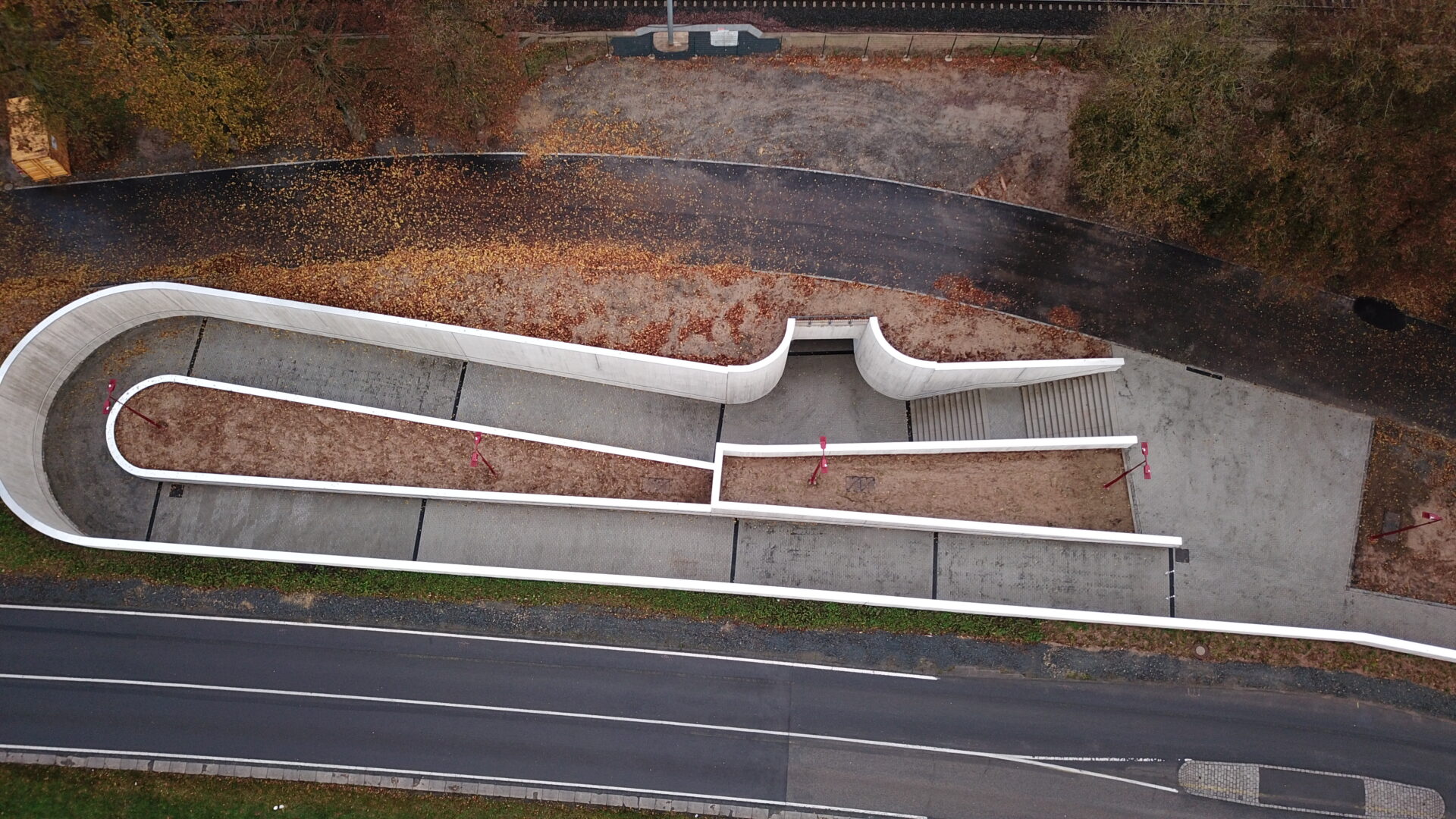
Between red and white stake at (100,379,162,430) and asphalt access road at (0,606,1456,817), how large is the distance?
7289 millimetres

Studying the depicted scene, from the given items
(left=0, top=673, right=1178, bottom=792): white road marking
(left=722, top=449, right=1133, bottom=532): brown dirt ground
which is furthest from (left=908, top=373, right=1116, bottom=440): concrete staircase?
(left=0, top=673, right=1178, bottom=792): white road marking

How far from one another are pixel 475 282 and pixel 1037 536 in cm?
2336

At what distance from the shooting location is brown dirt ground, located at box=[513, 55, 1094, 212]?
33.0 metres

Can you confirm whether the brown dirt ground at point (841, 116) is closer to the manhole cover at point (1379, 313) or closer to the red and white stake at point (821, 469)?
the red and white stake at point (821, 469)

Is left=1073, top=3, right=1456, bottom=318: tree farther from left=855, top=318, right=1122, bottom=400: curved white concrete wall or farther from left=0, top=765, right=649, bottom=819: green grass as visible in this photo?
left=0, top=765, right=649, bottom=819: green grass

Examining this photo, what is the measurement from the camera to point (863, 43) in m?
34.0

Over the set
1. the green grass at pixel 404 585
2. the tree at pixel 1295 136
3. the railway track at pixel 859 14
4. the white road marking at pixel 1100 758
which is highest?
the railway track at pixel 859 14

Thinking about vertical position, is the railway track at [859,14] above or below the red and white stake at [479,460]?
above

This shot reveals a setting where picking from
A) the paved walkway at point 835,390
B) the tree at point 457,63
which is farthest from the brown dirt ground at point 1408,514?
the tree at point 457,63

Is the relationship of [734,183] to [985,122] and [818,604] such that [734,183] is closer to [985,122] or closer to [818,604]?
[985,122]

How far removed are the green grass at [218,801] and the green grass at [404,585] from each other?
6.49 m

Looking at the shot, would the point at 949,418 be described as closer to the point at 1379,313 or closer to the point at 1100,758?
the point at 1100,758

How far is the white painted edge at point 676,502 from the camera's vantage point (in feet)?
95.7

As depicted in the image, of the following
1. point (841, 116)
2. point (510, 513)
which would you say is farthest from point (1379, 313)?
point (510, 513)
